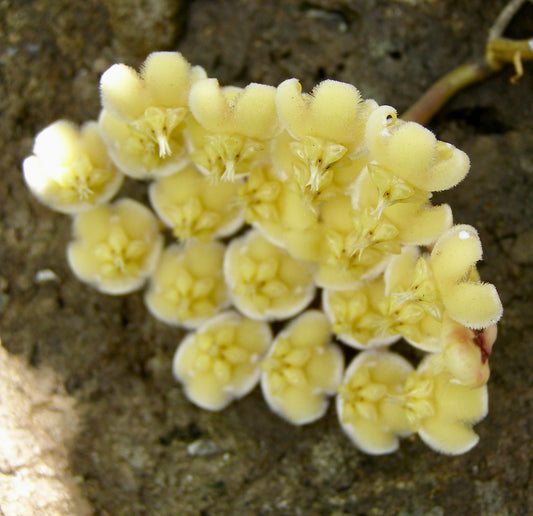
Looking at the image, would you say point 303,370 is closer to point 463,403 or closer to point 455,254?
point 463,403

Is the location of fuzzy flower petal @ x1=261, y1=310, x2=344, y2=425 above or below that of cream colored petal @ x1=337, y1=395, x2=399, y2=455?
above

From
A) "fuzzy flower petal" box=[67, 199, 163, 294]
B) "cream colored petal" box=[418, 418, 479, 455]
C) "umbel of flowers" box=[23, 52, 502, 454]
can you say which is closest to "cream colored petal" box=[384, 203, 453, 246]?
"umbel of flowers" box=[23, 52, 502, 454]

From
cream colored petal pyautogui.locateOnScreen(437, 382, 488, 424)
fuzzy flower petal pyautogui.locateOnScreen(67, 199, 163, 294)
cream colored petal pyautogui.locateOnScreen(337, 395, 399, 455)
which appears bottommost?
cream colored petal pyautogui.locateOnScreen(337, 395, 399, 455)

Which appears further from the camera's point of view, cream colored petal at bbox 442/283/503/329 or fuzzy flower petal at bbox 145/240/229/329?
fuzzy flower petal at bbox 145/240/229/329

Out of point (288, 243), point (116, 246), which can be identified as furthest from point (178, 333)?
point (288, 243)

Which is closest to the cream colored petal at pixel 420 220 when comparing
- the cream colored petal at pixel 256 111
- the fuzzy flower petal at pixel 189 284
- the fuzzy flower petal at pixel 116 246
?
the cream colored petal at pixel 256 111

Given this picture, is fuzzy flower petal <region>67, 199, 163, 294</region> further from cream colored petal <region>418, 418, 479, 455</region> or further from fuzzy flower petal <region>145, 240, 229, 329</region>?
cream colored petal <region>418, 418, 479, 455</region>
